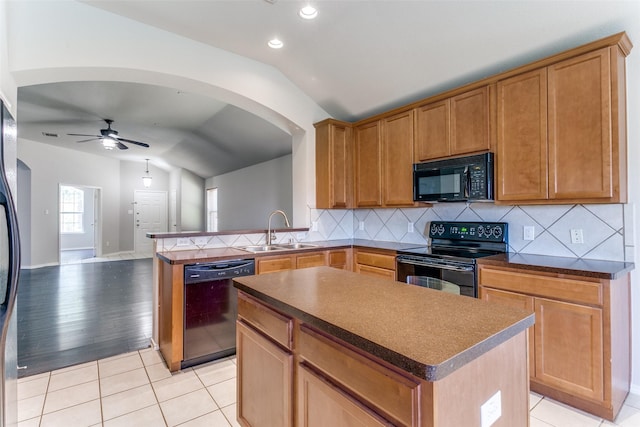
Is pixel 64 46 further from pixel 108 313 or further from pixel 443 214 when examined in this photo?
pixel 443 214

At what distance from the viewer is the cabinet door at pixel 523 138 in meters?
2.26

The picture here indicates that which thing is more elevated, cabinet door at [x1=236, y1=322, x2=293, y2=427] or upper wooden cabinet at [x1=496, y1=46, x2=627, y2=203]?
upper wooden cabinet at [x1=496, y1=46, x2=627, y2=203]

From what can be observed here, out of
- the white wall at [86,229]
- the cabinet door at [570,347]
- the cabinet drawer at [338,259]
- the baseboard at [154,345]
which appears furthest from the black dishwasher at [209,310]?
the white wall at [86,229]

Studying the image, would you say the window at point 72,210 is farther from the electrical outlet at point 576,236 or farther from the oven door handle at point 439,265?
the electrical outlet at point 576,236

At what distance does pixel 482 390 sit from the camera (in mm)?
898

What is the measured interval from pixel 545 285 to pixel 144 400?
2.75 m

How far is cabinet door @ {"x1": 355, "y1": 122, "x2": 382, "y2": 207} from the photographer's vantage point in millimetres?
3543

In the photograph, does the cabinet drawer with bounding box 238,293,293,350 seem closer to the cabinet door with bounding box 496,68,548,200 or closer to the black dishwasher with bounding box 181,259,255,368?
the black dishwasher with bounding box 181,259,255,368

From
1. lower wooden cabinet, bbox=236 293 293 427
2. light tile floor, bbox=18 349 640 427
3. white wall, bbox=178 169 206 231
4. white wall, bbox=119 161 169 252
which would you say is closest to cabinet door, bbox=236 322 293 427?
lower wooden cabinet, bbox=236 293 293 427

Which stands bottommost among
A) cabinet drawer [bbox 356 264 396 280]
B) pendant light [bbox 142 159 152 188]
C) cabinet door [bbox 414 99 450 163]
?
cabinet drawer [bbox 356 264 396 280]

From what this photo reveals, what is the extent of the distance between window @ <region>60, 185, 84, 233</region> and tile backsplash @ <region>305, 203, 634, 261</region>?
10064 mm

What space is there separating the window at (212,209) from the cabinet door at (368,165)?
6983 mm

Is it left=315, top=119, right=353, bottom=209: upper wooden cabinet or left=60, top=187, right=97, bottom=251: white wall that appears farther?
left=60, top=187, right=97, bottom=251: white wall

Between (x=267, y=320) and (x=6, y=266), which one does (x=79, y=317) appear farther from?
(x=267, y=320)
